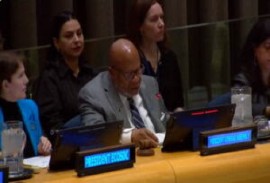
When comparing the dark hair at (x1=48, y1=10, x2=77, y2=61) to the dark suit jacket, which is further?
the dark hair at (x1=48, y1=10, x2=77, y2=61)

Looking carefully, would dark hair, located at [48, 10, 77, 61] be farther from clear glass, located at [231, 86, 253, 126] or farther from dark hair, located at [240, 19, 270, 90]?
clear glass, located at [231, 86, 253, 126]

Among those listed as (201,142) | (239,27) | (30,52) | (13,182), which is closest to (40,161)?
(13,182)

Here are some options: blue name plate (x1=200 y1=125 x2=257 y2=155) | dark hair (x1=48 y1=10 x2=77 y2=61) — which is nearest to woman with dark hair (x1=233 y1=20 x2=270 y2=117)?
blue name plate (x1=200 y1=125 x2=257 y2=155)

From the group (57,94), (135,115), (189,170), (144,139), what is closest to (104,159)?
(189,170)

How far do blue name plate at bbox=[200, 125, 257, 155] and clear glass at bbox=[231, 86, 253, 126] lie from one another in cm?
24

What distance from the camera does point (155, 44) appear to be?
205 inches

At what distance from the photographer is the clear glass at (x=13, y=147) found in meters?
3.08

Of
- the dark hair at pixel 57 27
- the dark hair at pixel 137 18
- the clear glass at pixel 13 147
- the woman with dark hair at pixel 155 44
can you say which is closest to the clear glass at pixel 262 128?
the clear glass at pixel 13 147

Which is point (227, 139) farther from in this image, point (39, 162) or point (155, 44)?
point (155, 44)


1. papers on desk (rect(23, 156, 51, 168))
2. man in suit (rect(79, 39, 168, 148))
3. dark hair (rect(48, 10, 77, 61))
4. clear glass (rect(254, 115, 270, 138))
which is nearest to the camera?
papers on desk (rect(23, 156, 51, 168))

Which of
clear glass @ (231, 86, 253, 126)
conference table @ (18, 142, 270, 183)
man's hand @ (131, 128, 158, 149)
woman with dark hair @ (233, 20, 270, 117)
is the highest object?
woman with dark hair @ (233, 20, 270, 117)

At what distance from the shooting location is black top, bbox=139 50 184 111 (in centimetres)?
516

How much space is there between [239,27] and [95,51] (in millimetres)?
1406

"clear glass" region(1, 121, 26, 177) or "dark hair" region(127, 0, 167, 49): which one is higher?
"dark hair" region(127, 0, 167, 49)
